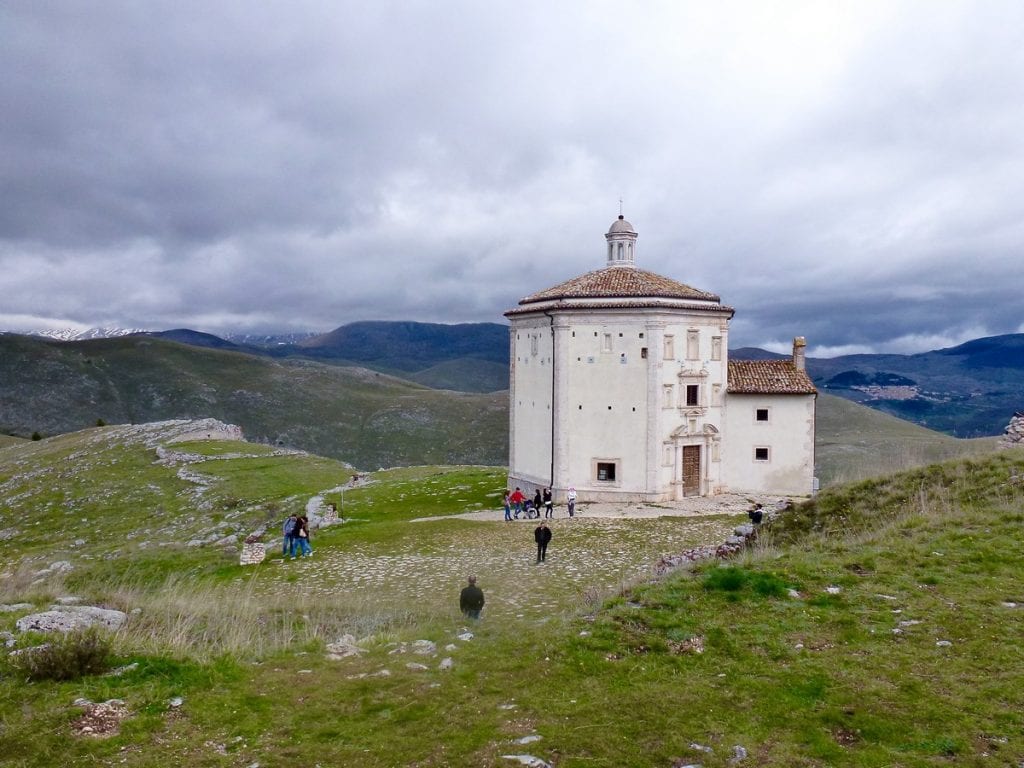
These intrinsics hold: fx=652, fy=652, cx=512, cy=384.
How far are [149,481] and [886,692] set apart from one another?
170ft

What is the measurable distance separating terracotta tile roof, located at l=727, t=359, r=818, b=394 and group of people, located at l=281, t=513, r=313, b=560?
79.9 ft

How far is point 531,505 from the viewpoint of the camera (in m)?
32.8

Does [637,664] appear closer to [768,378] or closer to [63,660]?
[63,660]

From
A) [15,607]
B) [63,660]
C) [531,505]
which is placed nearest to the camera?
[63,660]

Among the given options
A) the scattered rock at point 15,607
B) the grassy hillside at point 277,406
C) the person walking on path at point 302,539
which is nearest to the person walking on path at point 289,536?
the person walking on path at point 302,539

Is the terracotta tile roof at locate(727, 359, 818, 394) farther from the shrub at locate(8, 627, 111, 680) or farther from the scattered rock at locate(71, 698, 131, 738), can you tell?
the scattered rock at locate(71, 698, 131, 738)

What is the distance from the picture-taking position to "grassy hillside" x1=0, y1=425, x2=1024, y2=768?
718cm

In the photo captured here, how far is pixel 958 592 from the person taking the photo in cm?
1081

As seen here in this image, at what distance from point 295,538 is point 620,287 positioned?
21.1m

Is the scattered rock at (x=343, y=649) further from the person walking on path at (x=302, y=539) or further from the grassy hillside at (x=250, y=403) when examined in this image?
the grassy hillside at (x=250, y=403)

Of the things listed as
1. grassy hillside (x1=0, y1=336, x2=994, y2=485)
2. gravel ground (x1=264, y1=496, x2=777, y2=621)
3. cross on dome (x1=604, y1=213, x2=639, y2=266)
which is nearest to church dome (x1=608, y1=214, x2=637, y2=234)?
cross on dome (x1=604, y1=213, x2=639, y2=266)

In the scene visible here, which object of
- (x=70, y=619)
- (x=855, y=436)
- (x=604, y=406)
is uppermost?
(x=604, y=406)

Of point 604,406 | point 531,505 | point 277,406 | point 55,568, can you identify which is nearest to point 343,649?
point 55,568

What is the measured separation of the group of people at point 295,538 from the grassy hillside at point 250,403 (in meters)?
92.5
